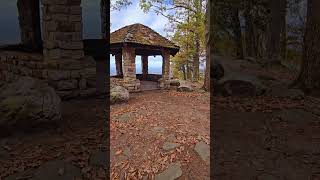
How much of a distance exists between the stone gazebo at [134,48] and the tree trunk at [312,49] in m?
11.5

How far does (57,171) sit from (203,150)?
2.28 metres

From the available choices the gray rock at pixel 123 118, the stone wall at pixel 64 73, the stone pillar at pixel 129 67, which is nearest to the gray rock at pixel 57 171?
the gray rock at pixel 123 118

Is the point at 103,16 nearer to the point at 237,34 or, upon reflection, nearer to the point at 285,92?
the point at 237,34

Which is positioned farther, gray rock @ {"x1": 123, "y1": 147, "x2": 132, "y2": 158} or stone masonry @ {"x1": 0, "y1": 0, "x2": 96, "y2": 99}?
stone masonry @ {"x1": 0, "y1": 0, "x2": 96, "y2": 99}

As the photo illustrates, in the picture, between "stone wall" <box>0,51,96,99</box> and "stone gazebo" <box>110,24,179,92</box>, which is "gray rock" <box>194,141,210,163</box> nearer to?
"stone wall" <box>0,51,96,99</box>

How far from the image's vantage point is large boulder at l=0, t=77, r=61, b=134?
20.4 ft

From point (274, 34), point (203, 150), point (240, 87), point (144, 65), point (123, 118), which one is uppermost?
point (274, 34)

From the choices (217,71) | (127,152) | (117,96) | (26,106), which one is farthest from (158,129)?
(217,71)

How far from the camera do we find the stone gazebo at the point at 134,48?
19.3m

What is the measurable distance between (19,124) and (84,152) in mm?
1653

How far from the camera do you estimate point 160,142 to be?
5.53 metres

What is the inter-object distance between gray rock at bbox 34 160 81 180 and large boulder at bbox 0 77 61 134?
147 cm

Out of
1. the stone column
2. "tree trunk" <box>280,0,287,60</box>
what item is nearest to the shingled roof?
the stone column

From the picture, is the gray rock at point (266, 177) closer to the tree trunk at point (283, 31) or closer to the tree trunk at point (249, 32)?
the tree trunk at point (283, 31)
